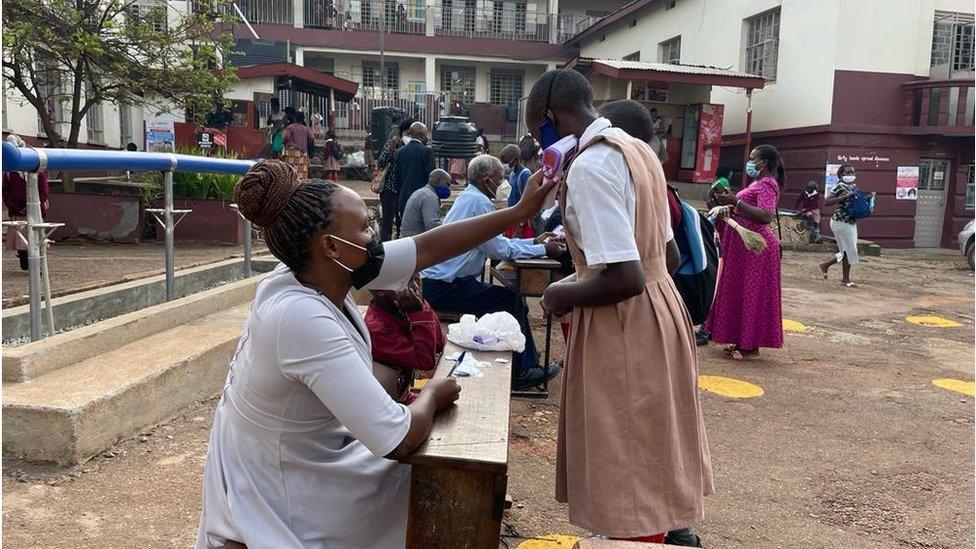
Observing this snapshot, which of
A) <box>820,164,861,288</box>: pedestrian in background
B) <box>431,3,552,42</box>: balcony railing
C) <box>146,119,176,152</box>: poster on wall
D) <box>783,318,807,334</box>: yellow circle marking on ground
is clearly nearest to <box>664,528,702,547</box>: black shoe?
<box>783,318,807,334</box>: yellow circle marking on ground

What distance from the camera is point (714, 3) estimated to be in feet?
61.2

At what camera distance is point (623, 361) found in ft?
6.83

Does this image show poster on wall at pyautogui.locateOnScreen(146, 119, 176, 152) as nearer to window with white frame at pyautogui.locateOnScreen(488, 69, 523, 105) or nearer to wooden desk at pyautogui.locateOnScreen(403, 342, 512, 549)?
window with white frame at pyautogui.locateOnScreen(488, 69, 523, 105)

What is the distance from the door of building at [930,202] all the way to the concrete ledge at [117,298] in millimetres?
15000

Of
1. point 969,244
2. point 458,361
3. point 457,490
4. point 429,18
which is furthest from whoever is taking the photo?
point 429,18

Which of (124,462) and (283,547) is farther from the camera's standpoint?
(124,462)

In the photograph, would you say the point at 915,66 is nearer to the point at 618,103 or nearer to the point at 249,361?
the point at 618,103

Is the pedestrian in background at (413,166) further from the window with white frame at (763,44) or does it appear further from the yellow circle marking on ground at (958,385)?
the window with white frame at (763,44)

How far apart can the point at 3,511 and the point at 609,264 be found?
247cm

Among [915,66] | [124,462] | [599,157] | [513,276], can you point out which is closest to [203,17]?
[513,276]

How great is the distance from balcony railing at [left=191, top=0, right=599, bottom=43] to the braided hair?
82.7 ft

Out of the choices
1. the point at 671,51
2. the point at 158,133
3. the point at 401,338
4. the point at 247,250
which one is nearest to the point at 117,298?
the point at 247,250

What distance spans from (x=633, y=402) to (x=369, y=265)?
2.77 ft

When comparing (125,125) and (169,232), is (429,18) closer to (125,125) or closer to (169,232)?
(125,125)
